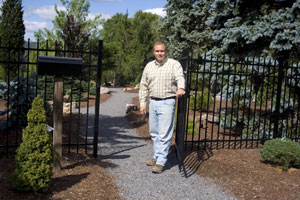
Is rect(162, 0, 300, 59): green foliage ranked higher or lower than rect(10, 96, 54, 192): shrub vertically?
higher

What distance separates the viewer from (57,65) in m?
4.14

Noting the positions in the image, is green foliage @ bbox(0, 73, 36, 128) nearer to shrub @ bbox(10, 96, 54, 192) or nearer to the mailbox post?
the mailbox post

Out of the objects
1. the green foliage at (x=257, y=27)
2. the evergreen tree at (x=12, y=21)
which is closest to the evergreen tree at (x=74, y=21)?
the evergreen tree at (x=12, y=21)

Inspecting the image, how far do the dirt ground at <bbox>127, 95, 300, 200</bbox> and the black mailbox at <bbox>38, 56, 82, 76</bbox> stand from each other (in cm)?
245

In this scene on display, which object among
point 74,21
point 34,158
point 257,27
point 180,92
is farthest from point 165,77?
point 74,21

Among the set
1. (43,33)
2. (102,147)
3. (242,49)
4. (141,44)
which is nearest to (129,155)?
(102,147)

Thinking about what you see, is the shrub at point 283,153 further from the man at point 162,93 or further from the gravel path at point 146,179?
the man at point 162,93

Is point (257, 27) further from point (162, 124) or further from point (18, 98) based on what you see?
point (18, 98)

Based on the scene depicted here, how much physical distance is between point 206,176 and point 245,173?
661 millimetres

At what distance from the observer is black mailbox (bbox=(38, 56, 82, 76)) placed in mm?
4070

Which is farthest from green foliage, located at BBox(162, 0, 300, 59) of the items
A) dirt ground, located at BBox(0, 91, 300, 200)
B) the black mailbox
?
the black mailbox

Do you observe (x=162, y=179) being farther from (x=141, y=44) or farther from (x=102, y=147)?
(x=141, y=44)

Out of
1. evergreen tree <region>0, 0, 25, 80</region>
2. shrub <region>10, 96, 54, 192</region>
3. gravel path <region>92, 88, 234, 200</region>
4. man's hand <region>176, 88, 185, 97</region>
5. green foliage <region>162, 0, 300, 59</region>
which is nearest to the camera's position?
shrub <region>10, 96, 54, 192</region>

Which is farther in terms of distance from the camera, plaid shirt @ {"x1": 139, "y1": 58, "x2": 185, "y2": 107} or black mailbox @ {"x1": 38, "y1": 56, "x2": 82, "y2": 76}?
plaid shirt @ {"x1": 139, "y1": 58, "x2": 185, "y2": 107}
